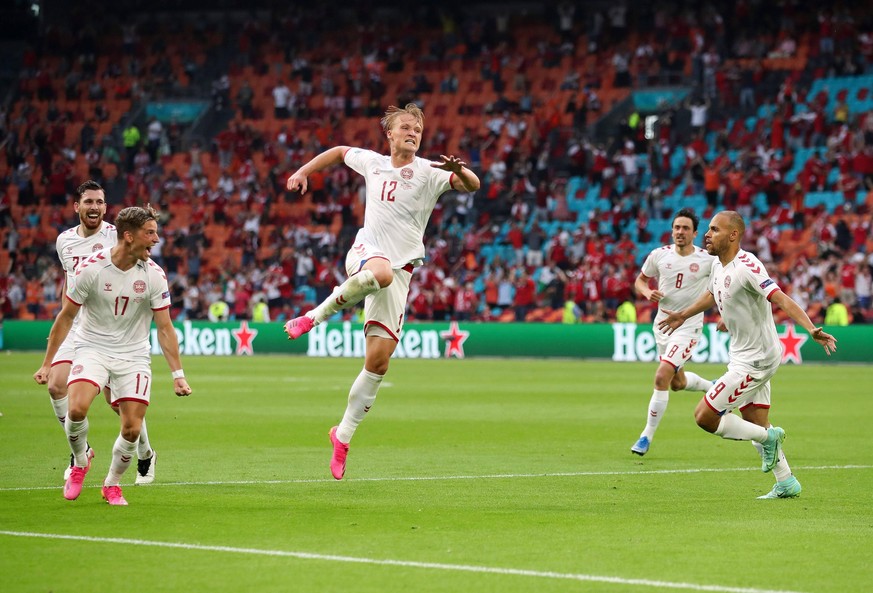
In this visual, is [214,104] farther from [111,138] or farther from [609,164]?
[609,164]

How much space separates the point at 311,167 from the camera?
1149 cm

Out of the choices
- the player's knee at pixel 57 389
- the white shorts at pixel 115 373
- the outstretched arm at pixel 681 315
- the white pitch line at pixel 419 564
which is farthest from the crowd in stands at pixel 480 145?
the white pitch line at pixel 419 564

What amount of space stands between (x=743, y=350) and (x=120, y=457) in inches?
193

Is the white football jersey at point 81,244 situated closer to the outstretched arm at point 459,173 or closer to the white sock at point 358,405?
the white sock at point 358,405

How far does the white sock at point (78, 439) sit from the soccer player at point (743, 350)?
4677 millimetres

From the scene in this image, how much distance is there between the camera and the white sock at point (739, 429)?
37.2 feet

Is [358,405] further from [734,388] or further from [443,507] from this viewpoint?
[734,388]

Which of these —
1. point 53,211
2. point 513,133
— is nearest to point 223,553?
point 513,133

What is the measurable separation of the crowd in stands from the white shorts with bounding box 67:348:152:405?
26772mm

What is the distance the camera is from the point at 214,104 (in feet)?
167

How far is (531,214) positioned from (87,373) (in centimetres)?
3265

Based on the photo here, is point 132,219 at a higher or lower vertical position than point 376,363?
higher

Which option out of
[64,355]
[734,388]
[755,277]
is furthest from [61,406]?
[755,277]

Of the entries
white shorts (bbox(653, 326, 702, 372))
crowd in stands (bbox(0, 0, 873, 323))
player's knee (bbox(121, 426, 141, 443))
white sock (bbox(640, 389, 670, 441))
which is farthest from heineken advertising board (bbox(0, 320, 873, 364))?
player's knee (bbox(121, 426, 141, 443))
